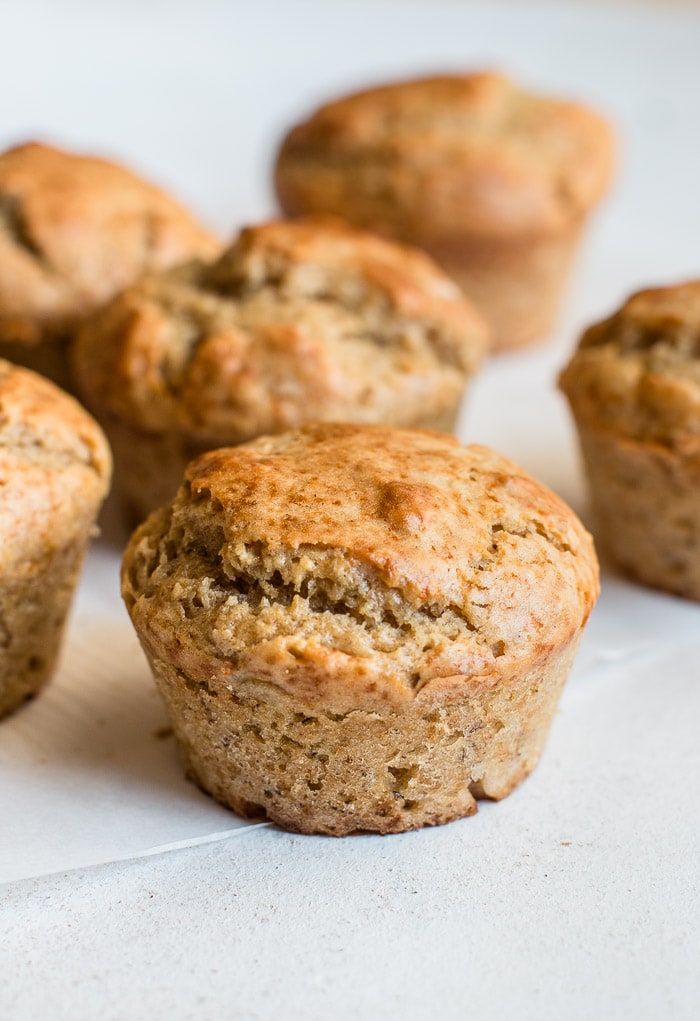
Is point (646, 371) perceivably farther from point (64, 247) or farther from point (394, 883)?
point (64, 247)

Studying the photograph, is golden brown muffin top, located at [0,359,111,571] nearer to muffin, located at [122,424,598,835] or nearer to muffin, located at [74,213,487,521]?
muffin, located at [122,424,598,835]

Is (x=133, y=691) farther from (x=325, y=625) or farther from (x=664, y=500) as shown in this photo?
(x=664, y=500)

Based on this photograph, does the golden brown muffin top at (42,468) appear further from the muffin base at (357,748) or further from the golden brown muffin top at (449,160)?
the golden brown muffin top at (449,160)

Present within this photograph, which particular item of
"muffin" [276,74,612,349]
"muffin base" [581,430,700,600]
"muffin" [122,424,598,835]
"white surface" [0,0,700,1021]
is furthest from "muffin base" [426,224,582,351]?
"muffin" [122,424,598,835]

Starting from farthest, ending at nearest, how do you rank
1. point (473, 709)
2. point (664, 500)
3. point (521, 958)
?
point (664, 500)
point (473, 709)
point (521, 958)

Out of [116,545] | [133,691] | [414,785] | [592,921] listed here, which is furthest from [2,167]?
[592,921]

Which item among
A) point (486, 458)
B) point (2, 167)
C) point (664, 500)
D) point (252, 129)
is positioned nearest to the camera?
point (486, 458)
